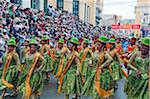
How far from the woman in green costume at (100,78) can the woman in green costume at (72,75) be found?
0.26 metres

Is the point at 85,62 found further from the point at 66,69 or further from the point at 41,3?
the point at 41,3

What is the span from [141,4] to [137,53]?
5991 cm

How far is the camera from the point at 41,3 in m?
34.0

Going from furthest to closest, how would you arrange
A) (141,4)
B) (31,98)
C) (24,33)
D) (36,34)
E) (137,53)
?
(141,4) < (36,34) < (24,33) < (31,98) < (137,53)

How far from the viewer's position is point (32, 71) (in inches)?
309

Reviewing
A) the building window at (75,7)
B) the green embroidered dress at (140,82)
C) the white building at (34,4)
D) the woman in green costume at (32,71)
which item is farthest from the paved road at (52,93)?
the building window at (75,7)

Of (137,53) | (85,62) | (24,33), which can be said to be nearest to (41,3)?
(24,33)

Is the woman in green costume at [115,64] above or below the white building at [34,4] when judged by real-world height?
below

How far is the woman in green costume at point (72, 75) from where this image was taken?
809cm

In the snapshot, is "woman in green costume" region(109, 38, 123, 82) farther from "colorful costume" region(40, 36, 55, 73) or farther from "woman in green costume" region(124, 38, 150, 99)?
"woman in green costume" region(124, 38, 150, 99)

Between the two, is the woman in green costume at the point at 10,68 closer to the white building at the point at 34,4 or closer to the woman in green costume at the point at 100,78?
the woman in green costume at the point at 100,78

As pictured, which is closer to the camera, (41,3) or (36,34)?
(36,34)

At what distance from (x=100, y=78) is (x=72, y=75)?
70 cm

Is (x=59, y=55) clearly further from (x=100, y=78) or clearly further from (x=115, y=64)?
(x=100, y=78)
